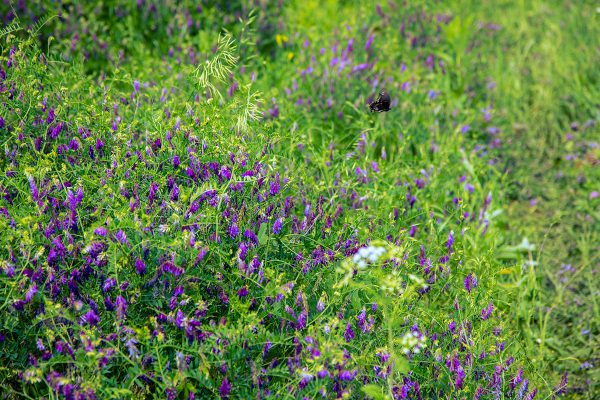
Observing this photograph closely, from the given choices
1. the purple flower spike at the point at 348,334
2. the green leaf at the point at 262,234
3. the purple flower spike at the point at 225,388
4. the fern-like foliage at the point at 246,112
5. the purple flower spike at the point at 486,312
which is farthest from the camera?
the fern-like foliage at the point at 246,112

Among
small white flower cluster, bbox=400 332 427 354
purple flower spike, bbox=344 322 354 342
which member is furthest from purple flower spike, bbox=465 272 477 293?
purple flower spike, bbox=344 322 354 342

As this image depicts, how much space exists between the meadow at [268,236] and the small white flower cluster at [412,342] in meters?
0.01

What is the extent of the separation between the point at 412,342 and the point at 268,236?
688mm

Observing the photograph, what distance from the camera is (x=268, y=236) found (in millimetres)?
2680

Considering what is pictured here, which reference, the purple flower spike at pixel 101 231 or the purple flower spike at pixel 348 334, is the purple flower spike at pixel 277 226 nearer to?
the purple flower spike at pixel 348 334

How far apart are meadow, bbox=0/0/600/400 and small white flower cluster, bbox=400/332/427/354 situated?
13mm

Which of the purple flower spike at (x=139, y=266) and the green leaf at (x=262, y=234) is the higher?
the purple flower spike at (x=139, y=266)

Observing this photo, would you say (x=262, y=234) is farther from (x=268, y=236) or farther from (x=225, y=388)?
(x=225, y=388)

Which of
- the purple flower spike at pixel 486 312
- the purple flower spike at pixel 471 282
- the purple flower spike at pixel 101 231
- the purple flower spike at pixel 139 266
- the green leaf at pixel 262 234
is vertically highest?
the purple flower spike at pixel 101 231

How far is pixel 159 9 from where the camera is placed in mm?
4918

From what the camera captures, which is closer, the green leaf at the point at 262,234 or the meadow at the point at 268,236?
the meadow at the point at 268,236

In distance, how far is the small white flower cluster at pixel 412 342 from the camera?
238 centimetres

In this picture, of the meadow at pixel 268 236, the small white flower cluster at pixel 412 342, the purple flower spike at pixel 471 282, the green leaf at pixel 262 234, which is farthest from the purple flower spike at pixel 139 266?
the purple flower spike at pixel 471 282

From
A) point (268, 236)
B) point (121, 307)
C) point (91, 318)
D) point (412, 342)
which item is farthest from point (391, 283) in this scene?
point (91, 318)
